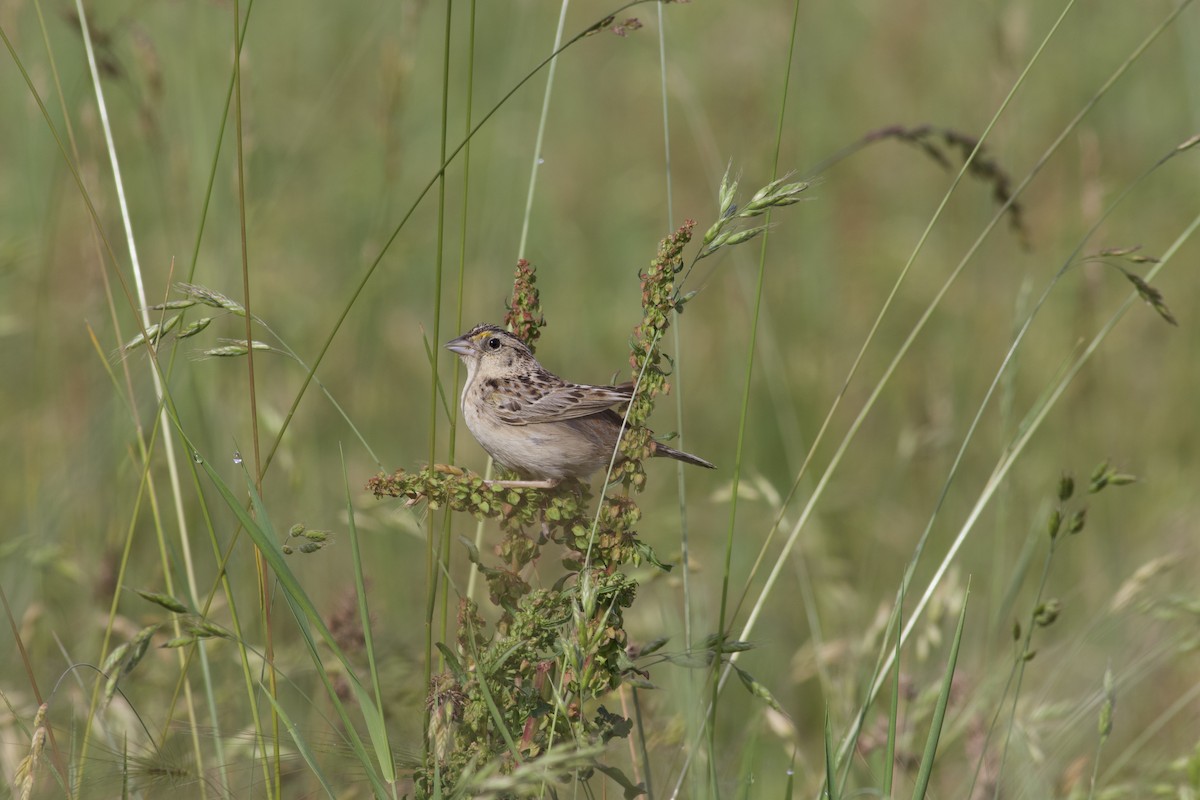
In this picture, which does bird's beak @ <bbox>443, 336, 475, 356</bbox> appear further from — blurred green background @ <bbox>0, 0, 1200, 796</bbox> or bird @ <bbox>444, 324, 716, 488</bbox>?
blurred green background @ <bbox>0, 0, 1200, 796</bbox>

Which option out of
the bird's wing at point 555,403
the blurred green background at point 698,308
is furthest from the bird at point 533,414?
the blurred green background at point 698,308

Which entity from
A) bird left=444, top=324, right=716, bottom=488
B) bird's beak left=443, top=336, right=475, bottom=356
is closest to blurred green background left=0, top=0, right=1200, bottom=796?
bird left=444, top=324, right=716, bottom=488

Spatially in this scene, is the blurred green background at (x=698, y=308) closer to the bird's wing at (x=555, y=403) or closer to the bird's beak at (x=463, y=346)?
the bird's wing at (x=555, y=403)

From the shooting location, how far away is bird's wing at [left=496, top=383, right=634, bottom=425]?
3105 millimetres

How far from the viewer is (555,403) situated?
319 centimetres

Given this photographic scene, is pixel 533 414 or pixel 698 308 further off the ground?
pixel 533 414

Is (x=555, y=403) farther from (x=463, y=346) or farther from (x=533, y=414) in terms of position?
(x=463, y=346)

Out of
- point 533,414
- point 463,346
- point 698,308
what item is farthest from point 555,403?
point 698,308

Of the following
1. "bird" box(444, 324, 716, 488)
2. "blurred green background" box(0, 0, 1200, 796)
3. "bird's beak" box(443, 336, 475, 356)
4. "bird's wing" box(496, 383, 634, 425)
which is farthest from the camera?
"blurred green background" box(0, 0, 1200, 796)

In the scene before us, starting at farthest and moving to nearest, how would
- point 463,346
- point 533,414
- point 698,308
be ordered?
point 698,308
point 463,346
point 533,414

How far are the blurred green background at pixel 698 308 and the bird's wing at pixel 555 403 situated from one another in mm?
271

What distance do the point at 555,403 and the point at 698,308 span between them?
4.71m

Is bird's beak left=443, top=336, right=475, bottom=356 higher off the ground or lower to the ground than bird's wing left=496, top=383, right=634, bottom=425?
higher

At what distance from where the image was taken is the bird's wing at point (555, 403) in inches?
122
